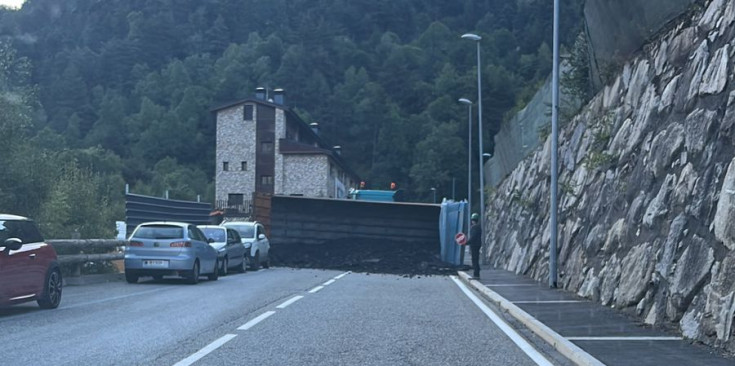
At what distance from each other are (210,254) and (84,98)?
280 ft

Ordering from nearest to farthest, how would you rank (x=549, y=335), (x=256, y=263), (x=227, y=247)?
(x=549, y=335) → (x=227, y=247) → (x=256, y=263)

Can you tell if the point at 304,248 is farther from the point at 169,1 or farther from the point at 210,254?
the point at 169,1

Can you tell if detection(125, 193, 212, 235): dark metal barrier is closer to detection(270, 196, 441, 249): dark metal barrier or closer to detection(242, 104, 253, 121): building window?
detection(270, 196, 441, 249): dark metal barrier

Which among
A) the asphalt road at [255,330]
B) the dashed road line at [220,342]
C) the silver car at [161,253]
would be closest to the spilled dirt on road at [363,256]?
the silver car at [161,253]

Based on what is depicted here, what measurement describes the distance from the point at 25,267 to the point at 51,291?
0.95m

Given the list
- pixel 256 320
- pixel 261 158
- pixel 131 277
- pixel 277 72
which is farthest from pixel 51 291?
pixel 277 72

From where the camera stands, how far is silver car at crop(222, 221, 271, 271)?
99.3 ft

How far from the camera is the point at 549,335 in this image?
10.8 meters

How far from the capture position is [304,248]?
34.3 m

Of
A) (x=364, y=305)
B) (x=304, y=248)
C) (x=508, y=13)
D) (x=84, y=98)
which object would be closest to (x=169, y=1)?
(x=84, y=98)

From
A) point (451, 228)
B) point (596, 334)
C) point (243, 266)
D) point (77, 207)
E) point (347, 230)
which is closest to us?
point (596, 334)

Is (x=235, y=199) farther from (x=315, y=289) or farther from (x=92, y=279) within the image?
(x=315, y=289)

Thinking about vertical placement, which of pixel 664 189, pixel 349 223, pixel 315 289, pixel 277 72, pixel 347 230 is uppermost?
pixel 277 72

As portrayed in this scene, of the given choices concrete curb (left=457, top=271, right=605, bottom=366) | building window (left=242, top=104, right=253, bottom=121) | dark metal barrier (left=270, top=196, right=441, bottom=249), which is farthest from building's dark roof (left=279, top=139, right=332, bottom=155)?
concrete curb (left=457, top=271, right=605, bottom=366)
